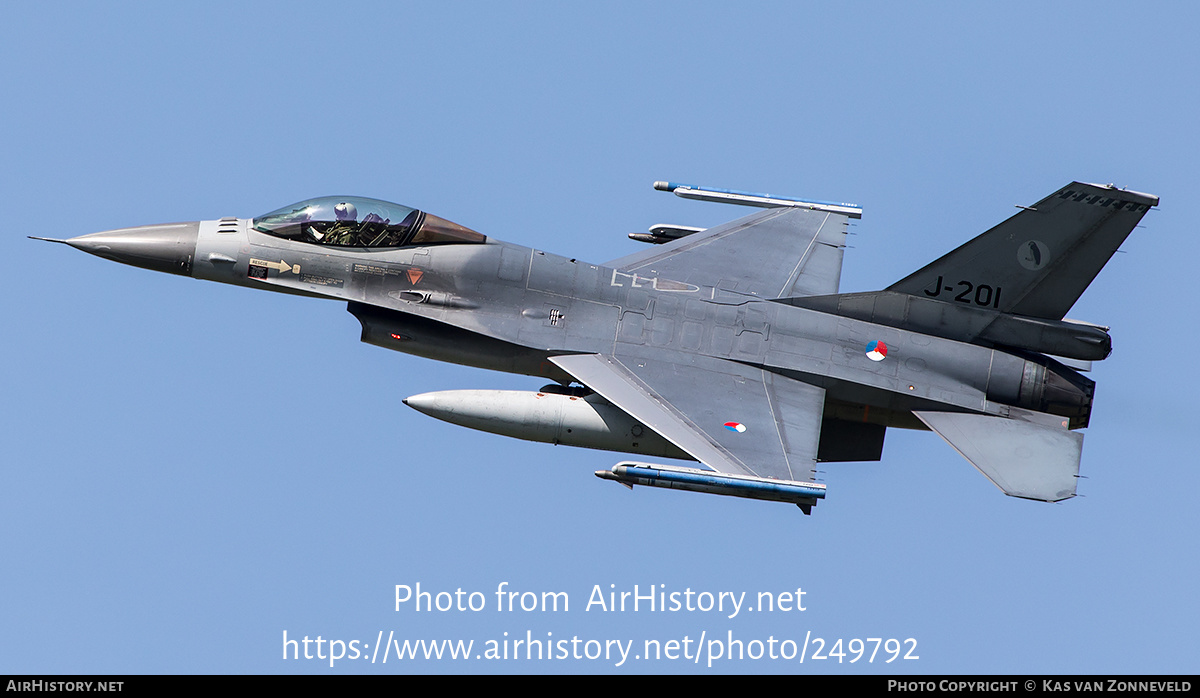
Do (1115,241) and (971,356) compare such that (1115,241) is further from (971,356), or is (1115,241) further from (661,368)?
(661,368)

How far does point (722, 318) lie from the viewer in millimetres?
22625

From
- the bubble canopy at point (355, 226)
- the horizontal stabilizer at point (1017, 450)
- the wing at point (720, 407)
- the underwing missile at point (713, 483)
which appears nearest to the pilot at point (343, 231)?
the bubble canopy at point (355, 226)

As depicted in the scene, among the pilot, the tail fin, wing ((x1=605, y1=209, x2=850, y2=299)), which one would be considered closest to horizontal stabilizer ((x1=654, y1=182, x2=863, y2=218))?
wing ((x1=605, y1=209, x2=850, y2=299))

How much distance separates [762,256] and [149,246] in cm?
902

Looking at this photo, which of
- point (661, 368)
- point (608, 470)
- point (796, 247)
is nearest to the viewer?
point (608, 470)

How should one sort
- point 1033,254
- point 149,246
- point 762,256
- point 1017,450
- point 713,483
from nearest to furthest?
point 713,483 < point 1017,450 < point 149,246 < point 1033,254 < point 762,256

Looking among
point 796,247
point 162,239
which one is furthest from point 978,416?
point 162,239

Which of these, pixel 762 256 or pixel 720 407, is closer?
pixel 720 407

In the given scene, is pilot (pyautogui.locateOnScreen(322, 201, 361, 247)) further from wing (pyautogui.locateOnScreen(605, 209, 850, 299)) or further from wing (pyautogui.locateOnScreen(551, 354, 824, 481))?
wing (pyautogui.locateOnScreen(605, 209, 850, 299))

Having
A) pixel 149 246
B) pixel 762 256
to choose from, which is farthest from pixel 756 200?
pixel 149 246

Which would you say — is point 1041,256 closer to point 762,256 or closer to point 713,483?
point 762,256

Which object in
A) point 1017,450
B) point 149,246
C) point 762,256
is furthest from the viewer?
point 762,256

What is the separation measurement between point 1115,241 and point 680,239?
652cm
